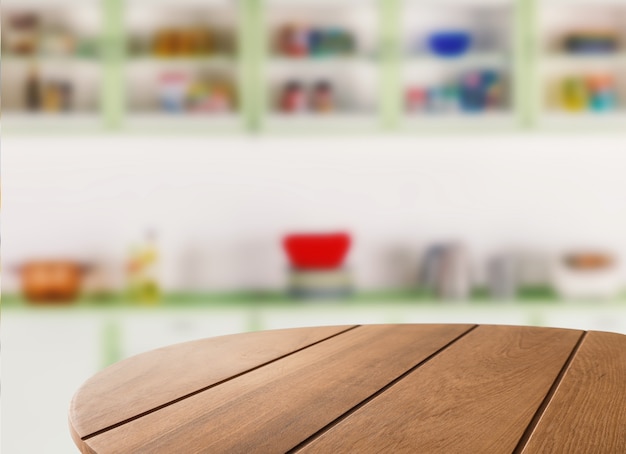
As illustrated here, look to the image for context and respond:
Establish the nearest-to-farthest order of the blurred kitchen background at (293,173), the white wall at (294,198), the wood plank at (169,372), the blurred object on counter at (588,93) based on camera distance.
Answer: the wood plank at (169,372), the blurred kitchen background at (293,173), the blurred object on counter at (588,93), the white wall at (294,198)

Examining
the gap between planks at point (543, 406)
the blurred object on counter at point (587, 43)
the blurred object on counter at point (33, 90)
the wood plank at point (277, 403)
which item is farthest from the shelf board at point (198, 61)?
the gap between planks at point (543, 406)

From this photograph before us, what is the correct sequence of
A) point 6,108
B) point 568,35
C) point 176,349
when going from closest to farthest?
point 176,349 → point 6,108 → point 568,35

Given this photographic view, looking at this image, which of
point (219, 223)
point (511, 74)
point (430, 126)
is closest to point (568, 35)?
point (511, 74)

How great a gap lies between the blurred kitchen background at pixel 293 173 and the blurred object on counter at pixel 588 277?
0.04ft

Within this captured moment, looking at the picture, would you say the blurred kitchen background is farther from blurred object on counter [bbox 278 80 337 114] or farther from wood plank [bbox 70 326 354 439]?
wood plank [bbox 70 326 354 439]

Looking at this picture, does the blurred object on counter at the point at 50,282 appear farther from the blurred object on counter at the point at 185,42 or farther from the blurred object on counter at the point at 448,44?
the blurred object on counter at the point at 448,44

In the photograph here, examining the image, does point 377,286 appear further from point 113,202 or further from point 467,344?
point 467,344

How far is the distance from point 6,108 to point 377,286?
178 cm

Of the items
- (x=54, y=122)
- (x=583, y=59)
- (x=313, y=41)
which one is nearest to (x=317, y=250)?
(x=313, y=41)

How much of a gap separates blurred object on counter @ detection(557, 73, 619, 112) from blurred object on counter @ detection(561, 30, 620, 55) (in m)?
0.11

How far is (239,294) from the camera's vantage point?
304cm

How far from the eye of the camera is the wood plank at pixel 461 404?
0.67 metres

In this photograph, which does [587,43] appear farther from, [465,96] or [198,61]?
[198,61]

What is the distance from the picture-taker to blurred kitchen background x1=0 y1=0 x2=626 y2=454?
268cm
